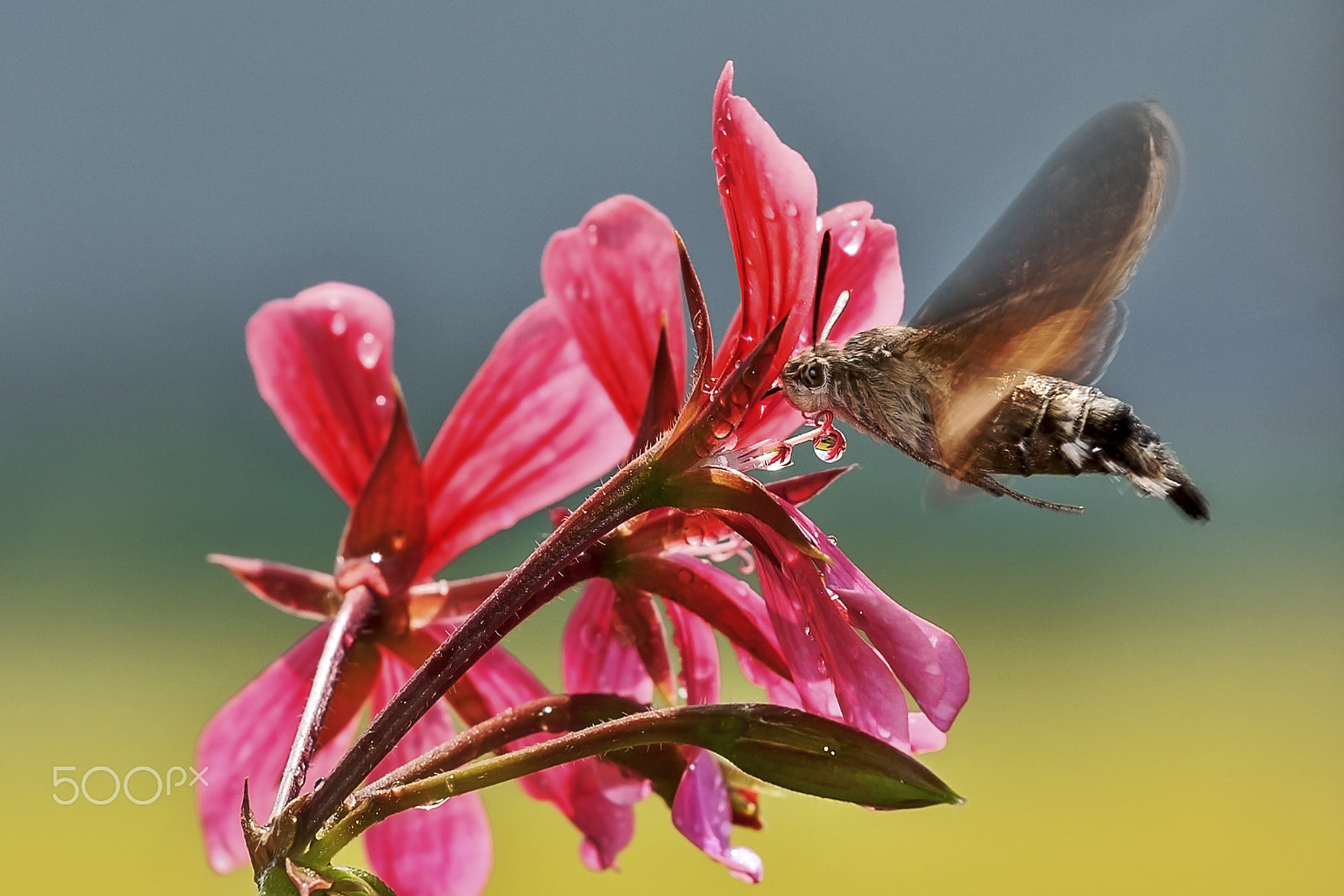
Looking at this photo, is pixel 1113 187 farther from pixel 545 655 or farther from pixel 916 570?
pixel 916 570

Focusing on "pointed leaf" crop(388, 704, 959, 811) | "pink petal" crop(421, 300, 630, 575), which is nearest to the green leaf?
"pointed leaf" crop(388, 704, 959, 811)

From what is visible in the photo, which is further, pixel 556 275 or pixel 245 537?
pixel 245 537

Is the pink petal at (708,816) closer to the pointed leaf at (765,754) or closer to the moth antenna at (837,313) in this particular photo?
the pointed leaf at (765,754)

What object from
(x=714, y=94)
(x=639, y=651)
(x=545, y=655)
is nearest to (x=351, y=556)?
(x=639, y=651)

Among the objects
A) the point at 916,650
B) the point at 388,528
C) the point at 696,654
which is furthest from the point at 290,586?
the point at 916,650

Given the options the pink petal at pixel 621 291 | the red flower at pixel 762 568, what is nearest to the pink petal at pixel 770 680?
the red flower at pixel 762 568

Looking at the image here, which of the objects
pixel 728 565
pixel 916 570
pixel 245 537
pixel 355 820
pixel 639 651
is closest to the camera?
pixel 355 820
